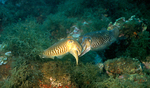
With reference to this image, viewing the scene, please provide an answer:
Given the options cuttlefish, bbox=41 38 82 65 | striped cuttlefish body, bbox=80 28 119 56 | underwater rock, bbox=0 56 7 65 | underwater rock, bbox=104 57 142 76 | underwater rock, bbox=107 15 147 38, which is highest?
underwater rock, bbox=107 15 147 38

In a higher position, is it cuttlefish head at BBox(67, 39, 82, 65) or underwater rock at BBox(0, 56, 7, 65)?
cuttlefish head at BBox(67, 39, 82, 65)

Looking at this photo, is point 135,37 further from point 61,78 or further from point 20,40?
point 20,40

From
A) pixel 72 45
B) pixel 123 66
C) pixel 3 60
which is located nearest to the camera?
pixel 72 45

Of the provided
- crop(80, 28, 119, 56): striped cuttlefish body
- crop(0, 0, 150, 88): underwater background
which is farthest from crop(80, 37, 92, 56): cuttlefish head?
crop(0, 0, 150, 88): underwater background

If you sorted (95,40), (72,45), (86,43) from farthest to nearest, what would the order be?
(95,40)
(86,43)
(72,45)

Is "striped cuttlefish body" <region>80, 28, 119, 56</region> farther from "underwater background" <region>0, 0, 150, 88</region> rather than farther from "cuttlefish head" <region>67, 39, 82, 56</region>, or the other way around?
"cuttlefish head" <region>67, 39, 82, 56</region>

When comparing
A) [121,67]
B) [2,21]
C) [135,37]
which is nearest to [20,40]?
[121,67]

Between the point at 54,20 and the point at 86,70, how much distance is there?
7.66 metres

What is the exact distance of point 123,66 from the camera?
4.89 meters

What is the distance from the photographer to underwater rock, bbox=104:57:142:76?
4645mm

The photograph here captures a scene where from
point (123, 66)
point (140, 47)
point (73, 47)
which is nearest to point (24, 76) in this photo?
point (73, 47)

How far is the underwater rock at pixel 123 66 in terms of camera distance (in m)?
4.64

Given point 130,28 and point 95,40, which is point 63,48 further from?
point 130,28

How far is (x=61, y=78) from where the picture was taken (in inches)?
122
